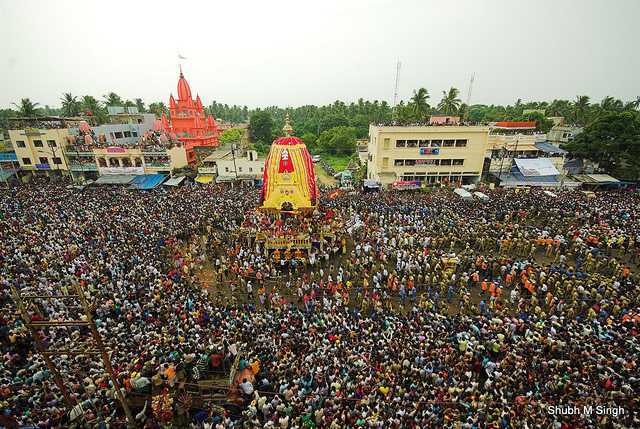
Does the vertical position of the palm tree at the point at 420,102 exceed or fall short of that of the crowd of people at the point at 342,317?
it exceeds it

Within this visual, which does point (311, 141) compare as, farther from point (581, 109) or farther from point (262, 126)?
point (581, 109)

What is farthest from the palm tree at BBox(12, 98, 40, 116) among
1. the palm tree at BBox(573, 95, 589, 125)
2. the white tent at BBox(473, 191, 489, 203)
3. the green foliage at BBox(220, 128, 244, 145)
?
the palm tree at BBox(573, 95, 589, 125)

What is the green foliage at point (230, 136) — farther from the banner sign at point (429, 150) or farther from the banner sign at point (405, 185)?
the banner sign at point (429, 150)

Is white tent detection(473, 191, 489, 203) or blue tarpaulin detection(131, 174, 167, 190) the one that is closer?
white tent detection(473, 191, 489, 203)

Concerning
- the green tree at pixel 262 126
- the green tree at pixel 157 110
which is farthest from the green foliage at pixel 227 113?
the green tree at pixel 262 126

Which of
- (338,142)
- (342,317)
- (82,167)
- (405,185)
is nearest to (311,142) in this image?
(338,142)

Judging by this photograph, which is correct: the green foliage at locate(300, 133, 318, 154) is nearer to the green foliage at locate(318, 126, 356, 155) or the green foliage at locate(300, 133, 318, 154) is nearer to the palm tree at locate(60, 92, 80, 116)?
the green foliage at locate(318, 126, 356, 155)

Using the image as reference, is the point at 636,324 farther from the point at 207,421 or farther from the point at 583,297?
the point at 207,421
